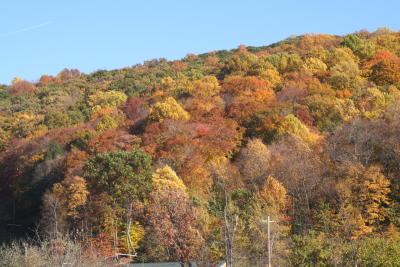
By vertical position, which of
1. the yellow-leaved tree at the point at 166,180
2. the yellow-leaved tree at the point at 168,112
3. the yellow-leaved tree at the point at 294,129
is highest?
the yellow-leaved tree at the point at 168,112

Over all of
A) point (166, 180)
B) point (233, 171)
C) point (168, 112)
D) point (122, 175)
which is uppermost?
point (168, 112)

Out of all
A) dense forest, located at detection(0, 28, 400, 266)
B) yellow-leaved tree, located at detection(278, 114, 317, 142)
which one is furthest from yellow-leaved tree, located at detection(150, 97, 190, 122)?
yellow-leaved tree, located at detection(278, 114, 317, 142)

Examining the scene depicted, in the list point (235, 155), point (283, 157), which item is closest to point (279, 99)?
point (235, 155)

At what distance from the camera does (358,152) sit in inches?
1433

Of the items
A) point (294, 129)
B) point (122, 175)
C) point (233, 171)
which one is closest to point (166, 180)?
point (122, 175)

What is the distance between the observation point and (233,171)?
3947cm

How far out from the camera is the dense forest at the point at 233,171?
89.3 feet

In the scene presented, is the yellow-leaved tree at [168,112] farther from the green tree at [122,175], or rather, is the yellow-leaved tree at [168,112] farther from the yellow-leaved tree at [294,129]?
the green tree at [122,175]

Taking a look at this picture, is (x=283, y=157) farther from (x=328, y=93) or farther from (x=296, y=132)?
(x=328, y=93)

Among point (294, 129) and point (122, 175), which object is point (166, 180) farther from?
point (294, 129)

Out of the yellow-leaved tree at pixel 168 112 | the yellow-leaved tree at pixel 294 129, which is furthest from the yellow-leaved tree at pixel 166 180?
the yellow-leaved tree at pixel 168 112

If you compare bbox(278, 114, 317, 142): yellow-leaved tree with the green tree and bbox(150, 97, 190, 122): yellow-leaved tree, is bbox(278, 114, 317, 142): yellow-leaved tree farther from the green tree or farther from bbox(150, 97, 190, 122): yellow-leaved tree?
the green tree

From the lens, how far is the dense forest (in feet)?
89.3

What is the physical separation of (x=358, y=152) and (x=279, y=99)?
894 inches
